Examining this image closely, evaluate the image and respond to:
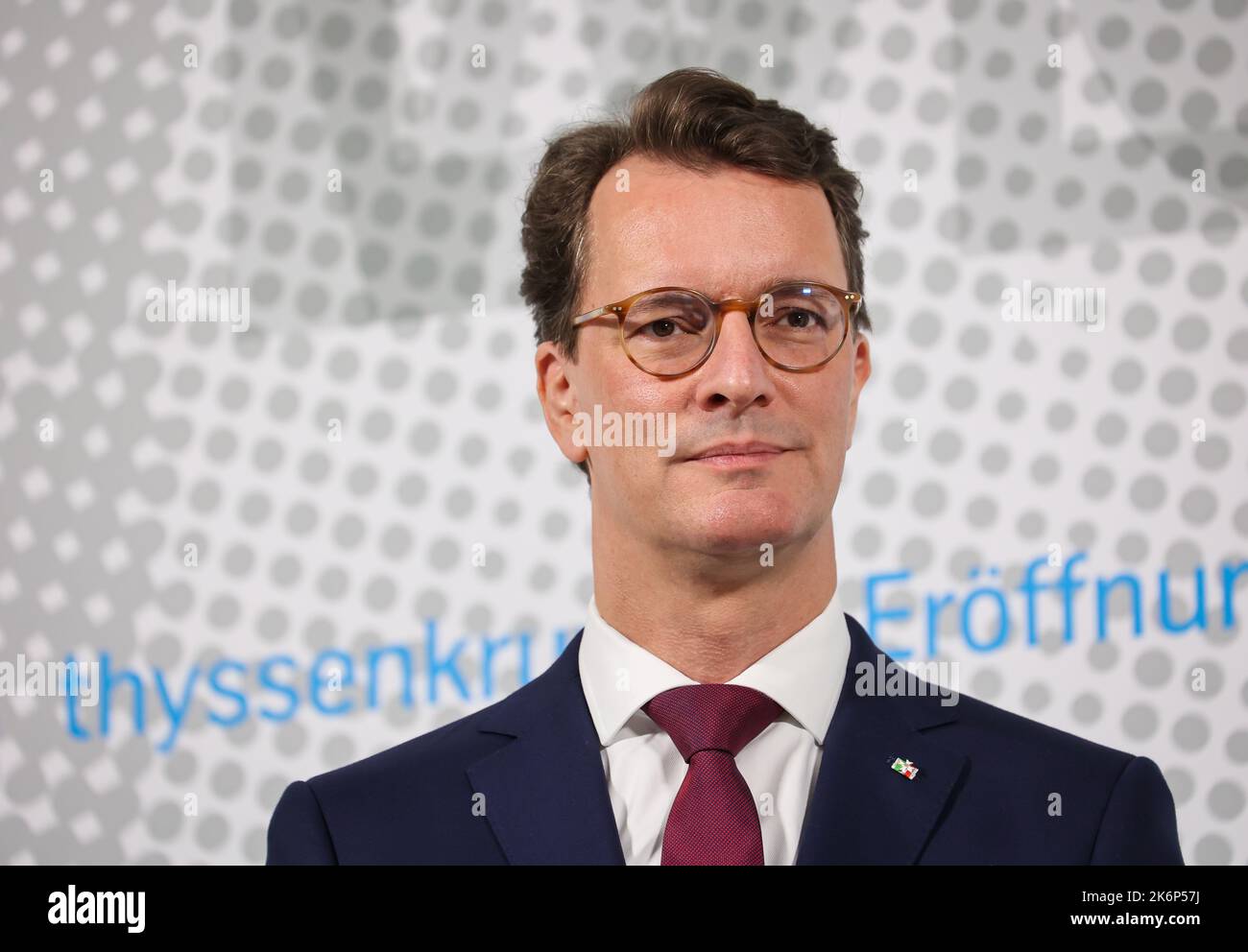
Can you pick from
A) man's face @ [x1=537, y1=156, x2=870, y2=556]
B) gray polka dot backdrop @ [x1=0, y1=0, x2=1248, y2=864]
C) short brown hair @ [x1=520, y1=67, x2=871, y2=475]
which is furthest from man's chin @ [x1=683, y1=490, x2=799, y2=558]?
gray polka dot backdrop @ [x1=0, y1=0, x2=1248, y2=864]

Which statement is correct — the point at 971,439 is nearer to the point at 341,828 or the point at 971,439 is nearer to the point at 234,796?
the point at 341,828

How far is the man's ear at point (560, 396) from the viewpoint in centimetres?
185

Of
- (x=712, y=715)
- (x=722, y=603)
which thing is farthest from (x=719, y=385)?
(x=712, y=715)

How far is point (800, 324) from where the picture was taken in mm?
1661

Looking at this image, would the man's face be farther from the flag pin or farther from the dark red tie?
the flag pin

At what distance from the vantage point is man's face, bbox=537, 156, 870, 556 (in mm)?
1599

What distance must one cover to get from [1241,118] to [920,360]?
812 millimetres

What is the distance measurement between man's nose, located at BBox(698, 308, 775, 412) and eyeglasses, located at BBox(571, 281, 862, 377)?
0.01 meters

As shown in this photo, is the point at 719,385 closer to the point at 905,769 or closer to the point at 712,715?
the point at 712,715

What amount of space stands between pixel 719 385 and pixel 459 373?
906mm

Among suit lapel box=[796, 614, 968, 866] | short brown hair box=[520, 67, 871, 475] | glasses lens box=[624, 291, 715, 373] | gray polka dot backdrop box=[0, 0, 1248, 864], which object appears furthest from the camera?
gray polka dot backdrop box=[0, 0, 1248, 864]

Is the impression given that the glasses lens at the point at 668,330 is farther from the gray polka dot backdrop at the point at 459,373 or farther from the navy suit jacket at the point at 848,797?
the gray polka dot backdrop at the point at 459,373

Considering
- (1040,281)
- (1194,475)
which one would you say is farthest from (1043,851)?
(1040,281)
